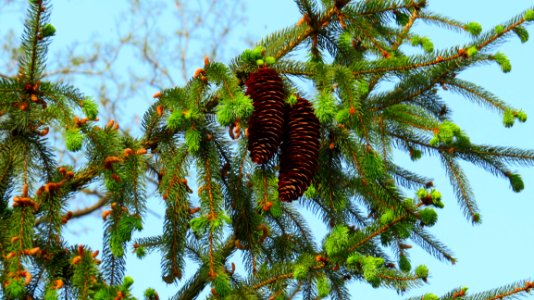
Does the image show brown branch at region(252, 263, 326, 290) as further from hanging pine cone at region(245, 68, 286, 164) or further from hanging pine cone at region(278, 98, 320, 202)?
hanging pine cone at region(245, 68, 286, 164)

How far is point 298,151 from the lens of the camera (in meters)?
2.54

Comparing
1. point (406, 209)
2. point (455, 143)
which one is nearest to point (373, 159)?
point (406, 209)

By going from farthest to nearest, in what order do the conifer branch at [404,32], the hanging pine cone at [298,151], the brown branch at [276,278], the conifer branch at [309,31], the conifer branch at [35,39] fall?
1. the conifer branch at [404,32]
2. the conifer branch at [309,31]
3. the brown branch at [276,278]
4. the hanging pine cone at [298,151]
5. the conifer branch at [35,39]

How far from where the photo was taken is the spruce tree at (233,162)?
245cm

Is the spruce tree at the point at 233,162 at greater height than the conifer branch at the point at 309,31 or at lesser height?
lesser

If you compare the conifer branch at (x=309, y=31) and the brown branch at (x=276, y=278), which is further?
the conifer branch at (x=309, y=31)

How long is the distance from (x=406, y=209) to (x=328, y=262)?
355mm

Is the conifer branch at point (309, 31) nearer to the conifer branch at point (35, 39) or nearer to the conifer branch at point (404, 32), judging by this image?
the conifer branch at point (404, 32)

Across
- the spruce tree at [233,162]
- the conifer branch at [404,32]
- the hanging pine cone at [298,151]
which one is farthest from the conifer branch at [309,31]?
the conifer branch at [404,32]

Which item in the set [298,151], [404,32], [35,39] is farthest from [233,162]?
[404,32]

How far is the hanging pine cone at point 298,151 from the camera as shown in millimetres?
2523

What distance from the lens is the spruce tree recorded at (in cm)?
245

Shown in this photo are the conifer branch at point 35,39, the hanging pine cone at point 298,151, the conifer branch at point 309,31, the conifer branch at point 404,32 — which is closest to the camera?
the conifer branch at point 35,39

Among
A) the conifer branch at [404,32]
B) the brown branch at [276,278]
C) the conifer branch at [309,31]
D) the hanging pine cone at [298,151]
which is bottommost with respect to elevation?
the brown branch at [276,278]
